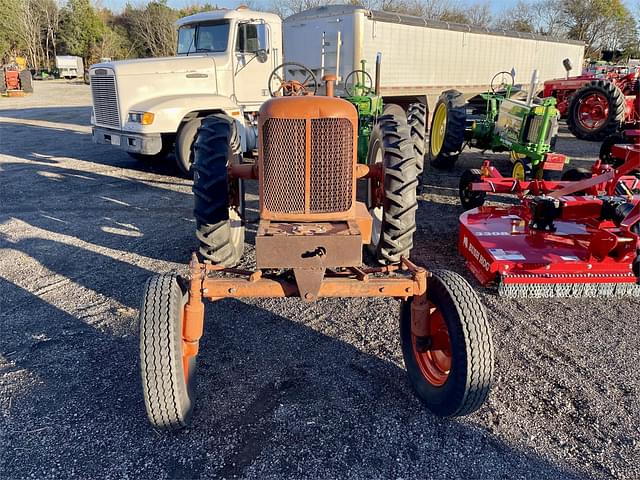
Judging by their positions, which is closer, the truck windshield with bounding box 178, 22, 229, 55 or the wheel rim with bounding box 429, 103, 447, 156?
the truck windshield with bounding box 178, 22, 229, 55

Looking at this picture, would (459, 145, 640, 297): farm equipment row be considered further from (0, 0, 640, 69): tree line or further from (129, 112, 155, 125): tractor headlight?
(0, 0, 640, 69): tree line

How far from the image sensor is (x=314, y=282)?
2803 millimetres

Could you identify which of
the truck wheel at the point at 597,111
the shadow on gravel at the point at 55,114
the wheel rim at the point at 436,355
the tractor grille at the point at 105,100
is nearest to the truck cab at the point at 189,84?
the tractor grille at the point at 105,100

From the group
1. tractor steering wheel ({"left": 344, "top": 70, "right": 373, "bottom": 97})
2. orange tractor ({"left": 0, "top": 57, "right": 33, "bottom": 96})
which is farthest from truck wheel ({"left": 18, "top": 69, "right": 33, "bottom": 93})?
tractor steering wheel ({"left": 344, "top": 70, "right": 373, "bottom": 97})

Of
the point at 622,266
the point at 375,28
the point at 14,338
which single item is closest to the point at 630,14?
the point at 375,28

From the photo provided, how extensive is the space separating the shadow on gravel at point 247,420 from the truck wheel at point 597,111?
1121 cm

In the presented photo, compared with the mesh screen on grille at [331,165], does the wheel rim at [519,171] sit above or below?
below

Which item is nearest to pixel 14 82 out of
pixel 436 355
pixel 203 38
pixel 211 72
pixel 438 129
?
pixel 203 38

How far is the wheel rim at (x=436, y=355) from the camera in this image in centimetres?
297

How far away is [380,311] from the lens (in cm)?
413

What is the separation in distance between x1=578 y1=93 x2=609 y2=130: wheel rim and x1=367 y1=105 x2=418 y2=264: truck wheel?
32.9 feet

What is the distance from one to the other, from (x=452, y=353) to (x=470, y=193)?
4.25m

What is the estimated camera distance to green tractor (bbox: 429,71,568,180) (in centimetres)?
730

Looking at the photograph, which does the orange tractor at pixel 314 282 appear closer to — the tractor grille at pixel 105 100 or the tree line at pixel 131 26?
the tractor grille at pixel 105 100
